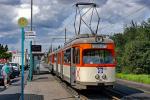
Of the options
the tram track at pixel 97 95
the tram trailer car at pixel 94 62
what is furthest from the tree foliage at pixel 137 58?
the tram trailer car at pixel 94 62

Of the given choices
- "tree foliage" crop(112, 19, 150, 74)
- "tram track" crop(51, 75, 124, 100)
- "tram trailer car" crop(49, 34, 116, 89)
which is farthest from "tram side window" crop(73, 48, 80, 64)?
"tree foliage" crop(112, 19, 150, 74)

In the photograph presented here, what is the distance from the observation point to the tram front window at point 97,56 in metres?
24.8

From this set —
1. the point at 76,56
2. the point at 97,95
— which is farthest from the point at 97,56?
the point at 97,95

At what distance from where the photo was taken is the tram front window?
24.8 m

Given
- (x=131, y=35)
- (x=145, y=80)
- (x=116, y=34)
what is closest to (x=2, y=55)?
(x=116, y=34)

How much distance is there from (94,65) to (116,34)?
65.2 metres

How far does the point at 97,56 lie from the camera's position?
24953mm

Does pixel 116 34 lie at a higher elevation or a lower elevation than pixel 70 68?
higher

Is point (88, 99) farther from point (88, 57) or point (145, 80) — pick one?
point (145, 80)

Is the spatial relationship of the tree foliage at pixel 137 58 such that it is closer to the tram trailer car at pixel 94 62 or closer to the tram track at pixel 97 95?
the tram track at pixel 97 95

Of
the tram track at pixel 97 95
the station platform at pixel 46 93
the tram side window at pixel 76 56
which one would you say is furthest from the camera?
the tram side window at pixel 76 56

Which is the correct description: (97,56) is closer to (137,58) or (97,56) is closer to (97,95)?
(97,95)

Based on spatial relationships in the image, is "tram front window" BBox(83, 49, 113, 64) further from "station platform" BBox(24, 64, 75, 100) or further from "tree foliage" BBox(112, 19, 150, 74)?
"tree foliage" BBox(112, 19, 150, 74)

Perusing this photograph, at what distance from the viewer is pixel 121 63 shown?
63.7 m
